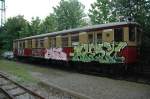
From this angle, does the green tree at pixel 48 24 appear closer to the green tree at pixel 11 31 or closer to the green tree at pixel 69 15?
the green tree at pixel 69 15

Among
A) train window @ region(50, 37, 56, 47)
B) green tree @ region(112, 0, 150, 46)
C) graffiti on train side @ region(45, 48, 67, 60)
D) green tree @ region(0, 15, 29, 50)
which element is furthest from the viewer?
green tree @ region(0, 15, 29, 50)

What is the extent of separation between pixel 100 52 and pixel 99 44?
49cm

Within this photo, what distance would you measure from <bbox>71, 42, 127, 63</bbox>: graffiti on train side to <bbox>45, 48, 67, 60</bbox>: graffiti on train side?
165cm

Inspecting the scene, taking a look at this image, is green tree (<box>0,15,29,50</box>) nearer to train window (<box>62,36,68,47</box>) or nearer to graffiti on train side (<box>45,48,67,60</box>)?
graffiti on train side (<box>45,48,67,60</box>)

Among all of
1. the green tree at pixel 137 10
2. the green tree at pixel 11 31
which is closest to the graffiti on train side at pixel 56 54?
the green tree at pixel 137 10

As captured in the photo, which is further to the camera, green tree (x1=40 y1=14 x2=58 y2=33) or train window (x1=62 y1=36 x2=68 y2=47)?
green tree (x1=40 y1=14 x2=58 y2=33)

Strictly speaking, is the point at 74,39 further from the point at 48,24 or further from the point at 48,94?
the point at 48,24

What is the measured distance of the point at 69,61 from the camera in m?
23.1

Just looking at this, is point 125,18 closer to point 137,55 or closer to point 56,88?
point 137,55

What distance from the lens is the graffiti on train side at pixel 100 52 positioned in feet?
57.7

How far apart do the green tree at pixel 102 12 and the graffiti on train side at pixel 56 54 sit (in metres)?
6.22

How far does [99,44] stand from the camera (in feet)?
62.1

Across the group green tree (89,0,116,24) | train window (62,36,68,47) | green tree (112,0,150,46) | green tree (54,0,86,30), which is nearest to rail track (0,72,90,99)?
train window (62,36,68,47)

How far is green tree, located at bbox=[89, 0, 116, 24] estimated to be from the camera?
28.4m
